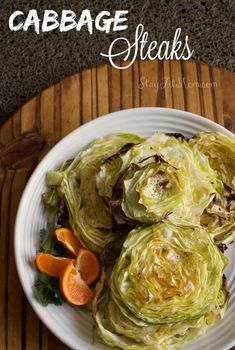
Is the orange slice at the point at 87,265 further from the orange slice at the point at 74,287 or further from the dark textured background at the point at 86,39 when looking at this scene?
the dark textured background at the point at 86,39

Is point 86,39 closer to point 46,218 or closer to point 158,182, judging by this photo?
point 46,218

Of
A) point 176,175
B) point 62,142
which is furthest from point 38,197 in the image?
point 176,175

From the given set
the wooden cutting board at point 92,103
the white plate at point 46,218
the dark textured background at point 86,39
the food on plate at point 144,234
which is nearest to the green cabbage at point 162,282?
the food on plate at point 144,234

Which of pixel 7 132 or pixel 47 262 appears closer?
pixel 47 262

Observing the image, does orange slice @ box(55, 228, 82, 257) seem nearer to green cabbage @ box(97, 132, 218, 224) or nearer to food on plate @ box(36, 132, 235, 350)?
food on plate @ box(36, 132, 235, 350)

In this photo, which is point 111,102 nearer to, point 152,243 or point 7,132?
point 7,132

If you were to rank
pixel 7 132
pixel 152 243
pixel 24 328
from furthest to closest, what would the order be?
pixel 7 132 < pixel 24 328 < pixel 152 243

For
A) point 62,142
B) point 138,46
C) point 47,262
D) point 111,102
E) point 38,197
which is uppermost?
point 138,46
